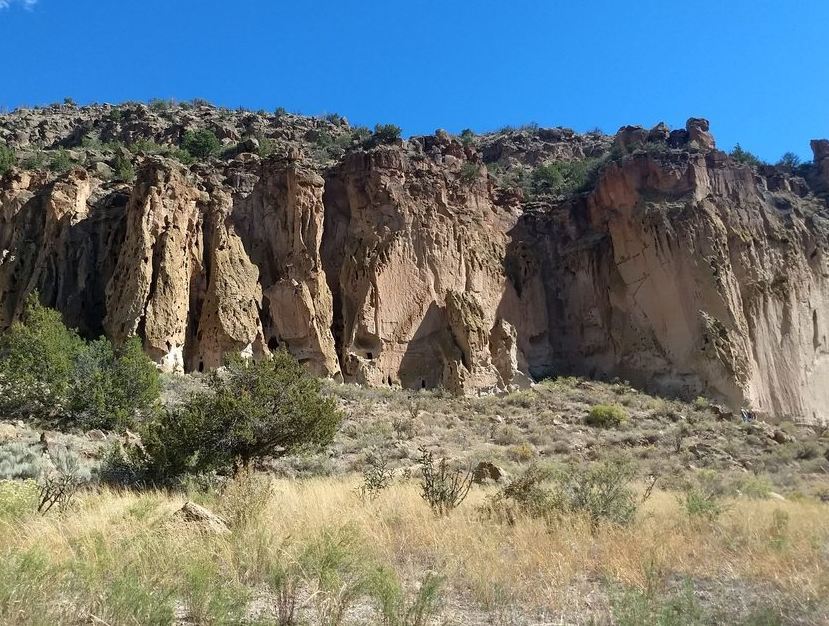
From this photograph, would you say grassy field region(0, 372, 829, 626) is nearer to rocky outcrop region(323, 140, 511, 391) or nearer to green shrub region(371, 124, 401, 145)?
rocky outcrop region(323, 140, 511, 391)

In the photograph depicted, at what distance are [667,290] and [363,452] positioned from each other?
23109 mm

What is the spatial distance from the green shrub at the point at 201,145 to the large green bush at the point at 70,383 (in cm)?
2721

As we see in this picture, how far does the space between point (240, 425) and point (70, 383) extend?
30.5ft

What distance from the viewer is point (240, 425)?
11148mm

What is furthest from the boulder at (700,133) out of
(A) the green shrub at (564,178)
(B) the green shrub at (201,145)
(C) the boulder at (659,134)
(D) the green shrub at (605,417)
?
(B) the green shrub at (201,145)

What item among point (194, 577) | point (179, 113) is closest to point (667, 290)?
point (194, 577)

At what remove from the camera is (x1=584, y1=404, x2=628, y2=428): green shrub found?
24.1m

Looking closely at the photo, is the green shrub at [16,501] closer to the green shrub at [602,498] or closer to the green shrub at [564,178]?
the green shrub at [602,498]

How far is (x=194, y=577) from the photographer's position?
3898 mm

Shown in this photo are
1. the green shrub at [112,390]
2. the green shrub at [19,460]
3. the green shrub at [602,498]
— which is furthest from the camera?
the green shrub at [112,390]

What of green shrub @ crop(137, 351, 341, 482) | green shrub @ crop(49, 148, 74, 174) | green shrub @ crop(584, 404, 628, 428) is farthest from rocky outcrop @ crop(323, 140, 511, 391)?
green shrub @ crop(49, 148, 74, 174)

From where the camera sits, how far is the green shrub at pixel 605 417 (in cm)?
2410

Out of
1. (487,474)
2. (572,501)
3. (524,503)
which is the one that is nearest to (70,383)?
(487,474)

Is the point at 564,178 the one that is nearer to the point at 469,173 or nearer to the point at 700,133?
the point at 700,133
